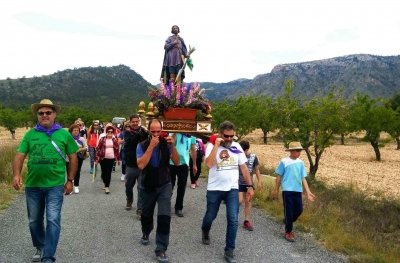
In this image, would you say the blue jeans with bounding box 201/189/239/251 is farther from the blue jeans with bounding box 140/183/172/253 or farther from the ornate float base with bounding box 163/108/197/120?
the ornate float base with bounding box 163/108/197/120

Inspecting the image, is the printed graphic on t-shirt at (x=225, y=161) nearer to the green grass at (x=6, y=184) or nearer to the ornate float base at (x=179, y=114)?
the ornate float base at (x=179, y=114)

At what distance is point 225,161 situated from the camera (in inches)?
243

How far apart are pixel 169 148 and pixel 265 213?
410cm

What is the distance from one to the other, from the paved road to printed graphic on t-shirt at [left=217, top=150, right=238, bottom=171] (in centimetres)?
130

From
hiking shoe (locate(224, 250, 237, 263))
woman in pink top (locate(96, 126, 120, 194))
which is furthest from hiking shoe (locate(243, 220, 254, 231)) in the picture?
woman in pink top (locate(96, 126, 120, 194))

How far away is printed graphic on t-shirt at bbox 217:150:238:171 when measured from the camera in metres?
6.16

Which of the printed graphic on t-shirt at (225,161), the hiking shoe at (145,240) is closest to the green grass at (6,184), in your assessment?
the hiking shoe at (145,240)

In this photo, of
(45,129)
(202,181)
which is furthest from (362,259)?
(202,181)

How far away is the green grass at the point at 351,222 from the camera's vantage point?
272 inches

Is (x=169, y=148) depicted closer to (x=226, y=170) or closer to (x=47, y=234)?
(x=226, y=170)

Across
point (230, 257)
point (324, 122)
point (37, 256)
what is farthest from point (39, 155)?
point (324, 122)

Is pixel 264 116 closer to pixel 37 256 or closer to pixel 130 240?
pixel 130 240

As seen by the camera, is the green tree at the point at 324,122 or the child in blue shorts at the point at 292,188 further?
the green tree at the point at 324,122

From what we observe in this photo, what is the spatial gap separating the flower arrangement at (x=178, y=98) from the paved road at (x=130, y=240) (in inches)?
85.3
